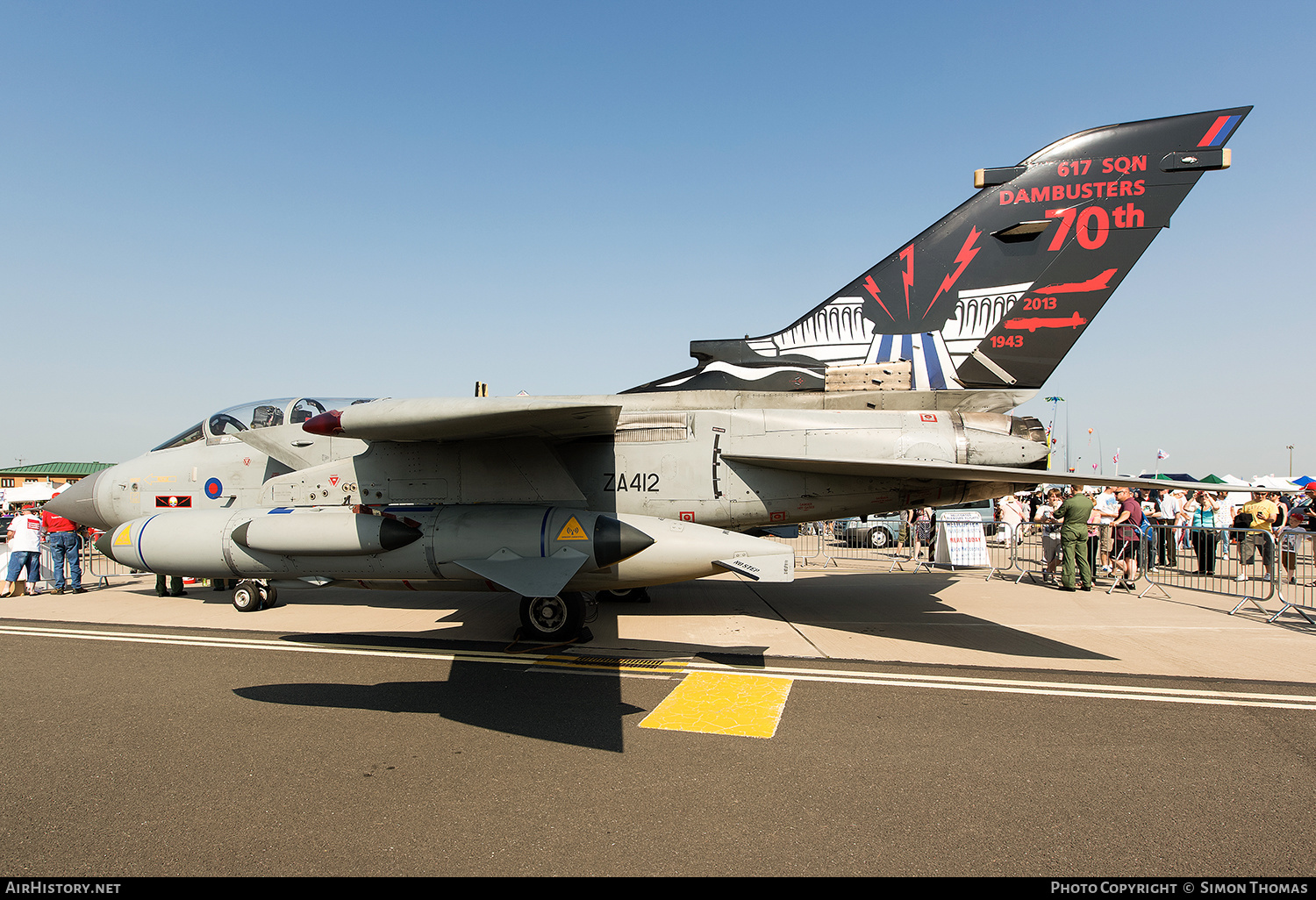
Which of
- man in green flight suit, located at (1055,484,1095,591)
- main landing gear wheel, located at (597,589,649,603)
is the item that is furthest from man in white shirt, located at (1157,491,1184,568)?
main landing gear wheel, located at (597,589,649,603)

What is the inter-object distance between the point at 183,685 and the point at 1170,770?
746 centimetres

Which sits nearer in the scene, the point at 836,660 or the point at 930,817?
the point at 930,817

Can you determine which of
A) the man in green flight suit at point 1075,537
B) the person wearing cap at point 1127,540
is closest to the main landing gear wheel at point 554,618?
the man in green flight suit at point 1075,537

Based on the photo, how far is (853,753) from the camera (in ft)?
13.4

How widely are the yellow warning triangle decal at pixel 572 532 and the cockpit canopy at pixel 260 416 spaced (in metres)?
3.73

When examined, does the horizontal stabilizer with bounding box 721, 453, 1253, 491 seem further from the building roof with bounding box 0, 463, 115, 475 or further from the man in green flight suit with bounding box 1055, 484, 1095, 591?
the building roof with bounding box 0, 463, 115, 475

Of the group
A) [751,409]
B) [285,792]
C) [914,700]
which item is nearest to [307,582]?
[285,792]

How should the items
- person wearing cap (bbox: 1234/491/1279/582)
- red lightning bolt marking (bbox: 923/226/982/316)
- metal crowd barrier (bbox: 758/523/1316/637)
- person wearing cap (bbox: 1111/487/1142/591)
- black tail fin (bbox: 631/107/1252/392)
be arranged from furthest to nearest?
person wearing cap (bbox: 1234/491/1279/582) < person wearing cap (bbox: 1111/487/1142/591) < metal crowd barrier (bbox: 758/523/1316/637) < red lightning bolt marking (bbox: 923/226/982/316) < black tail fin (bbox: 631/107/1252/392)

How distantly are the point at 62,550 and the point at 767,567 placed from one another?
475 inches

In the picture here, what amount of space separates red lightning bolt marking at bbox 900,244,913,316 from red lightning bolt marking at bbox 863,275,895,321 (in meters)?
0.27

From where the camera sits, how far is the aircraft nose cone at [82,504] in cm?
878

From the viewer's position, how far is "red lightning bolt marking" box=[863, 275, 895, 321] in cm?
847

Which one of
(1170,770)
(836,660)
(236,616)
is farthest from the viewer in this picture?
(236,616)
